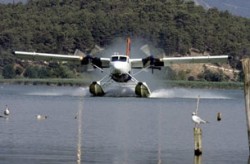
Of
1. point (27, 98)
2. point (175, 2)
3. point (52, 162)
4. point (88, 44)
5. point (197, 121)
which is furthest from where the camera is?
point (175, 2)

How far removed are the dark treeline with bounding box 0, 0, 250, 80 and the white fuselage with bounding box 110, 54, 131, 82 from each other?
224 feet

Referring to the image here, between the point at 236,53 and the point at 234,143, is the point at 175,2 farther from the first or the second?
the point at 234,143

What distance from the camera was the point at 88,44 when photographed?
149m

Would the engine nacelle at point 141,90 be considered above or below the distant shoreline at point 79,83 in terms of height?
above

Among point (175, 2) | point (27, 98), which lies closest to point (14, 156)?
point (27, 98)

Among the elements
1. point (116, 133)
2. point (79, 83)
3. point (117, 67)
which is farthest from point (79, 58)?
point (79, 83)

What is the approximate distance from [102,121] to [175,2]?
13124 centimetres

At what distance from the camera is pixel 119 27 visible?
15725 cm

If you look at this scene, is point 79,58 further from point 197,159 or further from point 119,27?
point 119,27

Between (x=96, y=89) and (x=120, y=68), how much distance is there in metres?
1.84

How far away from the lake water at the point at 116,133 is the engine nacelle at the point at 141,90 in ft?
2.26

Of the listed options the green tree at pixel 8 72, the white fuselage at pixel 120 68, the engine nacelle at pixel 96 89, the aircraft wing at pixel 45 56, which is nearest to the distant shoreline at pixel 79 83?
the green tree at pixel 8 72

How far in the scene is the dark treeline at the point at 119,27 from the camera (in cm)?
15000

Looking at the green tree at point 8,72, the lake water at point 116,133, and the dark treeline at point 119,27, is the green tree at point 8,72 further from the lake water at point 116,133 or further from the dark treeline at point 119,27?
the lake water at point 116,133
